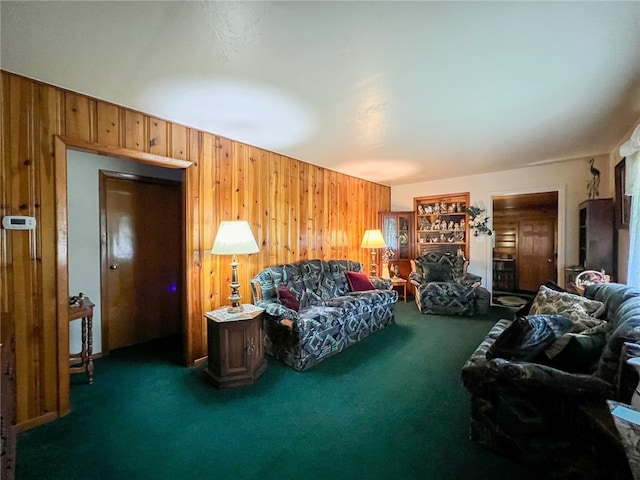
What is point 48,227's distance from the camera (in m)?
2.01

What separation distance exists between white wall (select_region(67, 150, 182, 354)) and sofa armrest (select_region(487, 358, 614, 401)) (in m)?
3.80

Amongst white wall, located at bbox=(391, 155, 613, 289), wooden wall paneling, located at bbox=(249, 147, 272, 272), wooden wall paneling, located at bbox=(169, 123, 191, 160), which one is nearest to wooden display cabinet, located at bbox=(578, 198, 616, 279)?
white wall, located at bbox=(391, 155, 613, 289)

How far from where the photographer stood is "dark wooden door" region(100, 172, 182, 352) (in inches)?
126

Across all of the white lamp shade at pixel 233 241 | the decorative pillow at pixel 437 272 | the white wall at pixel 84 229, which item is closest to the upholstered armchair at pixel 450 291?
the decorative pillow at pixel 437 272

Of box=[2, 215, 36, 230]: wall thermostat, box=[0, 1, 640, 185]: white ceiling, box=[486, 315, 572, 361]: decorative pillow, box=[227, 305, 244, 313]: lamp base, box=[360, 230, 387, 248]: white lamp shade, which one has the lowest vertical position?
box=[227, 305, 244, 313]: lamp base

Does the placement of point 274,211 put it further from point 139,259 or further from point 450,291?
point 450,291

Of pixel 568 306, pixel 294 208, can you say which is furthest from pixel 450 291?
pixel 294 208

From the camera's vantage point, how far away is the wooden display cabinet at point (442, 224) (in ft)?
17.8

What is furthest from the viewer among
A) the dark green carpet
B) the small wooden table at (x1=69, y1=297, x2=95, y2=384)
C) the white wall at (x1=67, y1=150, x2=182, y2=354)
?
the white wall at (x1=67, y1=150, x2=182, y2=354)

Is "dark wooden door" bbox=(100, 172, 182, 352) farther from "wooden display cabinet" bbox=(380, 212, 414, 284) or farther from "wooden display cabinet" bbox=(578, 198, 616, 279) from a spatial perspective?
"wooden display cabinet" bbox=(578, 198, 616, 279)

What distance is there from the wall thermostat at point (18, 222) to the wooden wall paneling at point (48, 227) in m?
0.05

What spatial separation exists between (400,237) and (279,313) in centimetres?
381

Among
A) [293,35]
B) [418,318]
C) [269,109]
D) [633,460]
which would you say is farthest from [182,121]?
[418,318]

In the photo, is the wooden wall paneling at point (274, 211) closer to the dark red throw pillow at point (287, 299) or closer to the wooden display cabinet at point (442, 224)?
the dark red throw pillow at point (287, 299)
